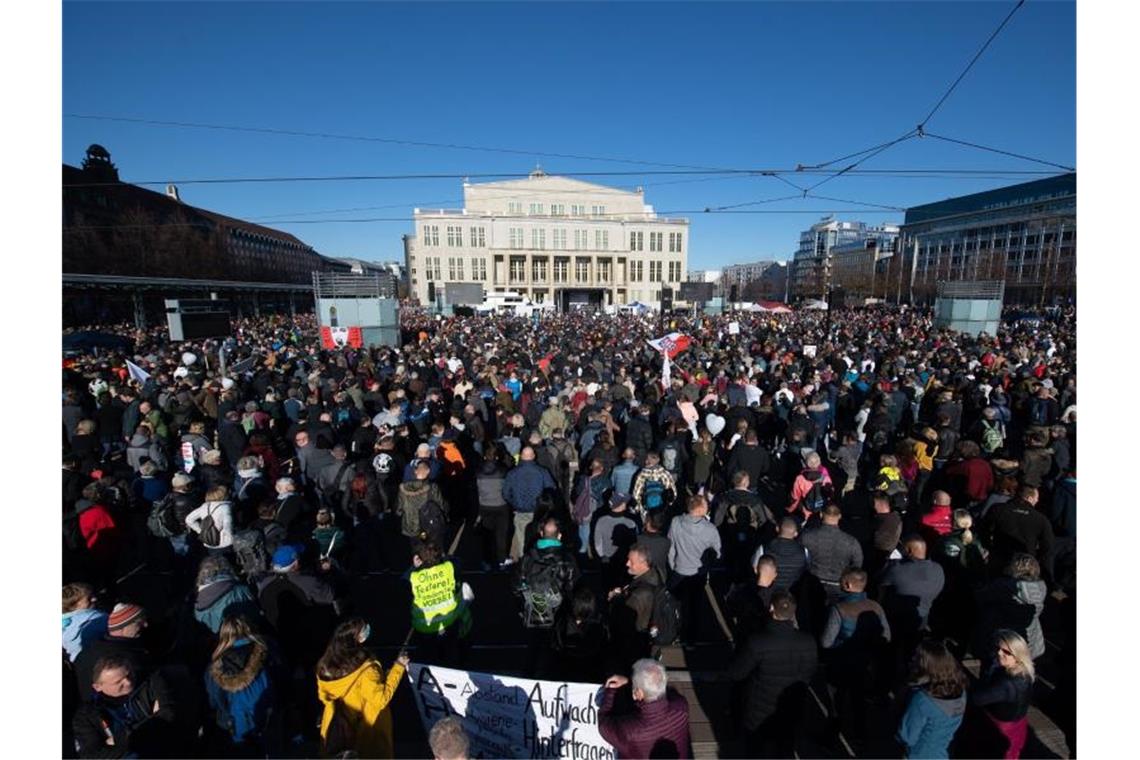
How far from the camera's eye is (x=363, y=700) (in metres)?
2.86

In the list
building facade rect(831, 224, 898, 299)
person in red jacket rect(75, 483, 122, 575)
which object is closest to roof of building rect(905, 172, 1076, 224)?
building facade rect(831, 224, 898, 299)

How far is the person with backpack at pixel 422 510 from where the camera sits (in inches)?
199

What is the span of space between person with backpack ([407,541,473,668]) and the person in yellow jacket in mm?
834

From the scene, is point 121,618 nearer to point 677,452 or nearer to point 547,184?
point 677,452

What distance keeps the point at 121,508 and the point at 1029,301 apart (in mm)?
→ 85114

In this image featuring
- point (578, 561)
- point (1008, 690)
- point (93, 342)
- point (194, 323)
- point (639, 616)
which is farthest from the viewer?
point (93, 342)

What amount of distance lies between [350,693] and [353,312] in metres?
20.2

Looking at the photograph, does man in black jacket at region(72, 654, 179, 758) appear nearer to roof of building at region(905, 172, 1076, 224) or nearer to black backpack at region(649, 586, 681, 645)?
black backpack at region(649, 586, 681, 645)

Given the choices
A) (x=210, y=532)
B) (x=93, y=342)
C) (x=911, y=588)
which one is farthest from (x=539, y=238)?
(x=911, y=588)

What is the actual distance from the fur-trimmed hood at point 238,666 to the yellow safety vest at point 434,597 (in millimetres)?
1064

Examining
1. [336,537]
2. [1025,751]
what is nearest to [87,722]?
[336,537]

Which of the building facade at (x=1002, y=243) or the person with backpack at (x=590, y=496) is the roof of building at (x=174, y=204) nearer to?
the person with backpack at (x=590, y=496)

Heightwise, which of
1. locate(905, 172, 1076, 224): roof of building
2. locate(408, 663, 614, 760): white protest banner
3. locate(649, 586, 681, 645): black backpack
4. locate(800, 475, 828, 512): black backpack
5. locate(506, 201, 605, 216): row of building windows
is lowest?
locate(408, 663, 614, 760): white protest banner

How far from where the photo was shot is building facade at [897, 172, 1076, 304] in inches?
A: 2299
